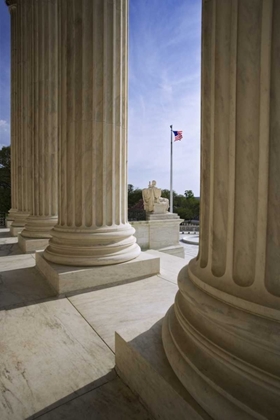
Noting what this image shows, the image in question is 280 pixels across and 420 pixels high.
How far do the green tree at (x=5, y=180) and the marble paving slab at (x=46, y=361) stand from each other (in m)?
82.5

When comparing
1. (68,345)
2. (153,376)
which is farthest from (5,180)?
(153,376)

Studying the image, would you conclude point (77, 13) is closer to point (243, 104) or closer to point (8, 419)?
point (243, 104)

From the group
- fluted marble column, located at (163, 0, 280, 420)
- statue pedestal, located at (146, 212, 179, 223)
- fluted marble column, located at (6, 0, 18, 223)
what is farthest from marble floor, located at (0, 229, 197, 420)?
statue pedestal, located at (146, 212, 179, 223)

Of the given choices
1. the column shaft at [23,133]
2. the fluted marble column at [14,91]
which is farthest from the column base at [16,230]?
the fluted marble column at [14,91]

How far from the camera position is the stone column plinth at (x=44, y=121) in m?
21.3

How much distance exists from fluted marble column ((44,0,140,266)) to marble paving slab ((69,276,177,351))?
66.5 inches

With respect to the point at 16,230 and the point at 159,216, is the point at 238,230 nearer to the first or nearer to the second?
the point at 16,230

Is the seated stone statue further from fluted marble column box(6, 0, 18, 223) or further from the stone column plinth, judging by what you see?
the stone column plinth

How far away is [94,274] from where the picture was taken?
12.5m

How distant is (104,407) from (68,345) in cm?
268

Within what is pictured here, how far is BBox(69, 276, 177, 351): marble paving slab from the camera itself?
8.92 metres

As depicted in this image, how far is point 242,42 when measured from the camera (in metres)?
4.95

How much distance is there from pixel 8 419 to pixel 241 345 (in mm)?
4829

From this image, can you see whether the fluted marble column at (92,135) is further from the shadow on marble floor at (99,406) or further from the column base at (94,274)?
the shadow on marble floor at (99,406)
